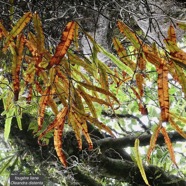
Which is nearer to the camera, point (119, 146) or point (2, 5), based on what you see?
point (2, 5)

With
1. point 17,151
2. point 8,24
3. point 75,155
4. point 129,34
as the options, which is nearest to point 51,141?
point 75,155

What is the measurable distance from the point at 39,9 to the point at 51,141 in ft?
2.76

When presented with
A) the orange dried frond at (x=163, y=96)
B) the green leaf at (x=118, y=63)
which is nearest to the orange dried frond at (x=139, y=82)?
the green leaf at (x=118, y=63)

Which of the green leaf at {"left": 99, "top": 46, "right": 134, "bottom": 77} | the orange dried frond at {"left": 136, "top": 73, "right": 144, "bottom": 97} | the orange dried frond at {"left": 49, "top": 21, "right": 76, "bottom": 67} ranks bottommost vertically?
the orange dried frond at {"left": 136, "top": 73, "right": 144, "bottom": 97}

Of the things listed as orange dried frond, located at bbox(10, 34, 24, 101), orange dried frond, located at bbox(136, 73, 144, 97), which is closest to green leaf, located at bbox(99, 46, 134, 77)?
orange dried frond, located at bbox(136, 73, 144, 97)

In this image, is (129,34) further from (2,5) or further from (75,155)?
(75,155)

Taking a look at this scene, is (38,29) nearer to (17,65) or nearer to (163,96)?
(17,65)

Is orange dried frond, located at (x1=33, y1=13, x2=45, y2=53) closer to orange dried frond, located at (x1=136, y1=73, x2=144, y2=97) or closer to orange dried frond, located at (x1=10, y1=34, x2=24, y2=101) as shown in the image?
orange dried frond, located at (x1=10, y1=34, x2=24, y2=101)

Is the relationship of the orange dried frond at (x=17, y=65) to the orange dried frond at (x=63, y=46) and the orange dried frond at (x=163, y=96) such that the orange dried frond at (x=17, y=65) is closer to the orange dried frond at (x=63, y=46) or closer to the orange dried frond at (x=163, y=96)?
the orange dried frond at (x=63, y=46)

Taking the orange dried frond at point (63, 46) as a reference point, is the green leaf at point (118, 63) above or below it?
below

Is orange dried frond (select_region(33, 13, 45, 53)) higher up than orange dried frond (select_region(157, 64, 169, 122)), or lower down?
higher up

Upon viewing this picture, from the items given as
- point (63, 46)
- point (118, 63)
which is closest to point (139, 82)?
point (118, 63)

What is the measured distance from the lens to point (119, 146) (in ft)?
5.01

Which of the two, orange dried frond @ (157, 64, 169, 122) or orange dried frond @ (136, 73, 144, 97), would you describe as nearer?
orange dried frond @ (157, 64, 169, 122)
